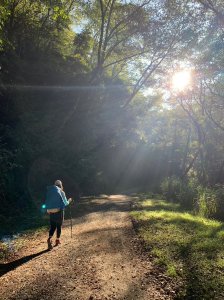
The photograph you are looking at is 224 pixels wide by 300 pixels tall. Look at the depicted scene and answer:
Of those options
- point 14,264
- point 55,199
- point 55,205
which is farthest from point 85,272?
point 55,199

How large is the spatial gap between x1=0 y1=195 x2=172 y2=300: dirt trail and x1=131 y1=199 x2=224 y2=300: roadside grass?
435 millimetres

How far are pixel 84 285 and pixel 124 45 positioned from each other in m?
23.1

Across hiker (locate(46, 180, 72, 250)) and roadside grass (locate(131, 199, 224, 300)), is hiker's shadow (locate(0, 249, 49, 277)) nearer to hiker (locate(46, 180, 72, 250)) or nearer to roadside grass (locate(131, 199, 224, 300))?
hiker (locate(46, 180, 72, 250))

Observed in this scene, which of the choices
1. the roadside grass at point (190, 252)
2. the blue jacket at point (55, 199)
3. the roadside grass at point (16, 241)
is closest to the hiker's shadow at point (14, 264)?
the roadside grass at point (16, 241)

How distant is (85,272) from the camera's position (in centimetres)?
709

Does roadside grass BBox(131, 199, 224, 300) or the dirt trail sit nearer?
roadside grass BBox(131, 199, 224, 300)

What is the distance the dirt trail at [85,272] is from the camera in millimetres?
6031

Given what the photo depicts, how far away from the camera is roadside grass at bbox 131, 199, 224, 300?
5.85m

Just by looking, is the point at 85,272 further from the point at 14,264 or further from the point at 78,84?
the point at 78,84

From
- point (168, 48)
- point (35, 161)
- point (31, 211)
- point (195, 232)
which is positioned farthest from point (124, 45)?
point (195, 232)

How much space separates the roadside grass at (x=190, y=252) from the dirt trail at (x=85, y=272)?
0.43 meters

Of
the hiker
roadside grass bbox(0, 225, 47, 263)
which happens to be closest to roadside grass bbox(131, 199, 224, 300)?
the hiker

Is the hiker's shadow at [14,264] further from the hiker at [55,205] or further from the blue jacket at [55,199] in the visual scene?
the blue jacket at [55,199]

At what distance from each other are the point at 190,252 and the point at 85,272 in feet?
8.86
